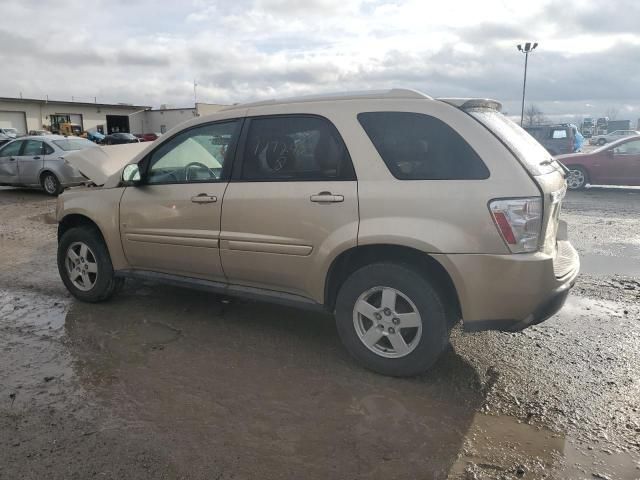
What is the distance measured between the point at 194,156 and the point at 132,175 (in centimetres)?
58

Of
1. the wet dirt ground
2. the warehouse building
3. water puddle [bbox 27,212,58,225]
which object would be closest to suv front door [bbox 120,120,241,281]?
the wet dirt ground

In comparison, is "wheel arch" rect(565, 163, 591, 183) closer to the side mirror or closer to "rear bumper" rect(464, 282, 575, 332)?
"rear bumper" rect(464, 282, 575, 332)

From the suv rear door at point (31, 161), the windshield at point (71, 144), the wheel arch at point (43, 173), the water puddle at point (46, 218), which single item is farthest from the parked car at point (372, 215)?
the suv rear door at point (31, 161)

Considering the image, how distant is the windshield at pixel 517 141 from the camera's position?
3.32 meters

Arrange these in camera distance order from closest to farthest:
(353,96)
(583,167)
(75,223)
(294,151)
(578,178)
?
(353,96), (294,151), (75,223), (583,167), (578,178)

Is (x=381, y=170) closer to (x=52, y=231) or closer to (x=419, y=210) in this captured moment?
(x=419, y=210)

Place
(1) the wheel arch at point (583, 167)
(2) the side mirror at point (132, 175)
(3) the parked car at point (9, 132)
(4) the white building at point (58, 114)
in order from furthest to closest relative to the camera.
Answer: (4) the white building at point (58, 114), (3) the parked car at point (9, 132), (1) the wheel arch at point (583, 167), (2) the side mirror at point (132, 175)

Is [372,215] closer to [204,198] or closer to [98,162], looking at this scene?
[204,198]

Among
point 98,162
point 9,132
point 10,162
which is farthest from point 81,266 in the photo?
point 9,132

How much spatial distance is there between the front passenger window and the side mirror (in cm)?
9

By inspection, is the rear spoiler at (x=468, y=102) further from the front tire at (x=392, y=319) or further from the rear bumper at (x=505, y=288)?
the front tire at (x=392, y=319)

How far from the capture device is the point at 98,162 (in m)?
5.48

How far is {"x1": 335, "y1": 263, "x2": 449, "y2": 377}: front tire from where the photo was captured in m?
3.37

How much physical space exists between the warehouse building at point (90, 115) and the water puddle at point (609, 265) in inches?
1572
